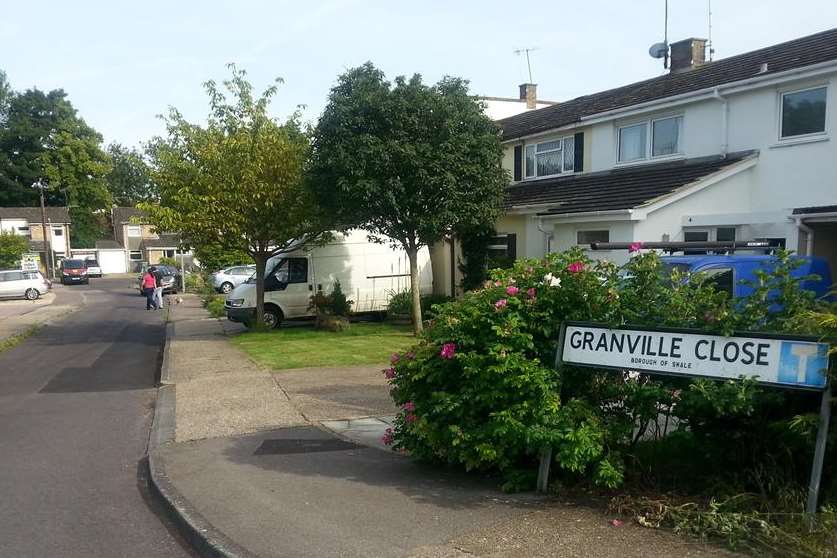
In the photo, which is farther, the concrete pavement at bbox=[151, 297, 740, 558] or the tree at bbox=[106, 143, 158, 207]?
the tree at bbox=[106, 143, 158, 207]

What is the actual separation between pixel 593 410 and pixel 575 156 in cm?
1561

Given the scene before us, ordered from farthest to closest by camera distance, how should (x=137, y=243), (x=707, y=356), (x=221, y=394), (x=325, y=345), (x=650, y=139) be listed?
1. (x=137, y=243)
2. (x=650, y=139)
3. (x=325, y=345)
4. (x=221, y=394)
5. (x=707, y=356)

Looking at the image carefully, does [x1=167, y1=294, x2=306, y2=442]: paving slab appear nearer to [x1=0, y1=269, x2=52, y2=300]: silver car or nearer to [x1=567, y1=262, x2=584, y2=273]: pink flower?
[x1=567, y1=262, x2=584, y2=273]: pink flower

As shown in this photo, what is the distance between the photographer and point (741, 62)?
17016mm

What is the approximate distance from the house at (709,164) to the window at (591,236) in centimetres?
3

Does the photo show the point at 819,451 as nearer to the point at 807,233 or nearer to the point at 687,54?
the point at 807,233

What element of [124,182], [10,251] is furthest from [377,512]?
[124,182]

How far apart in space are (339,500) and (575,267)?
2.71 m

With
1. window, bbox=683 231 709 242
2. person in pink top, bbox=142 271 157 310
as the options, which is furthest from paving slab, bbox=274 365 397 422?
person in pink top, bbox=142 271 157 310

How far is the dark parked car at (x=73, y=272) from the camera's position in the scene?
57750mm

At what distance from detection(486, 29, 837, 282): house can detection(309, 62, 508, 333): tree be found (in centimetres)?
262

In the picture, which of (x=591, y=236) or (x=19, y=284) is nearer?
(x=591, y=236)

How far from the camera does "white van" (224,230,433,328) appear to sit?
788 inches

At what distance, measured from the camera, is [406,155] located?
→ 589 inches
